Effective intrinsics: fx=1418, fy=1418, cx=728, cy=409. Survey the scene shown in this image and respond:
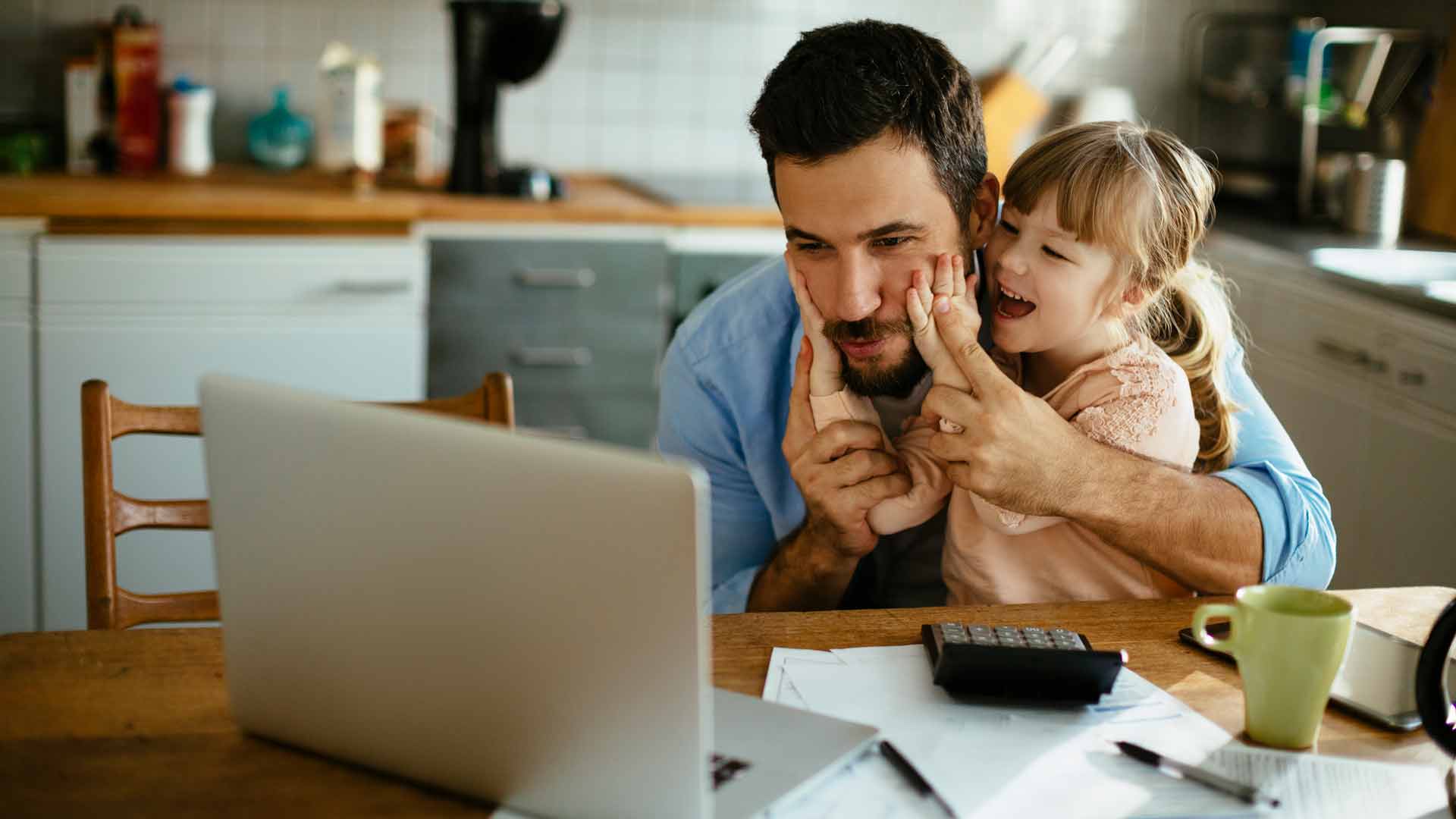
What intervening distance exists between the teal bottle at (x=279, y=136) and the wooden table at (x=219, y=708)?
2273 millimetres

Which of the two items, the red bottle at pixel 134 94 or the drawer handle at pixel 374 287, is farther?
the red bottle at pixel 134 94

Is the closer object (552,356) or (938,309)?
(938,309)

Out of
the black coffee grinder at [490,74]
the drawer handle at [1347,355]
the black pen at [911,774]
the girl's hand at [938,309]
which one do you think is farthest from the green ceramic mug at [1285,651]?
the black coffee grinder at [490,74]

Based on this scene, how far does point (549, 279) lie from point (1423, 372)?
5.57 feet

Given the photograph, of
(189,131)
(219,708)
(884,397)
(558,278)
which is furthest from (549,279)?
(219,708)

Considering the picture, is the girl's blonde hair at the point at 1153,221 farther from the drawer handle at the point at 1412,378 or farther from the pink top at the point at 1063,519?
the drawer handle at the point at 1412,378

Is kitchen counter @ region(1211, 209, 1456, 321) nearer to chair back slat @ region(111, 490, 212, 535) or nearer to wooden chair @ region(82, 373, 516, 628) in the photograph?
wooden chair @ region(82, 373, 516, 628)

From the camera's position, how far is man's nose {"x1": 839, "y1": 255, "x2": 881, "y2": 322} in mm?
1530

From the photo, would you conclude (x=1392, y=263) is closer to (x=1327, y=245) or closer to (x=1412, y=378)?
(x=1327, y=245)

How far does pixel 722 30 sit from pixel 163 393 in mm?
1703

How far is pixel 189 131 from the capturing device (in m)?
3.20

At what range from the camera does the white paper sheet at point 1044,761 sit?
947mm

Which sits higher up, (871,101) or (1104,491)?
(871,101)

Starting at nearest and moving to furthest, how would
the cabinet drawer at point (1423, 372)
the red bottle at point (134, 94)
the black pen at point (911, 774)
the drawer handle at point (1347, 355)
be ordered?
the black pen at point (911, 774) < the cabinet drawer at point (1423, 372) < the drawer handle at point (1347, 355) < the red bottle at point (134, 94)
